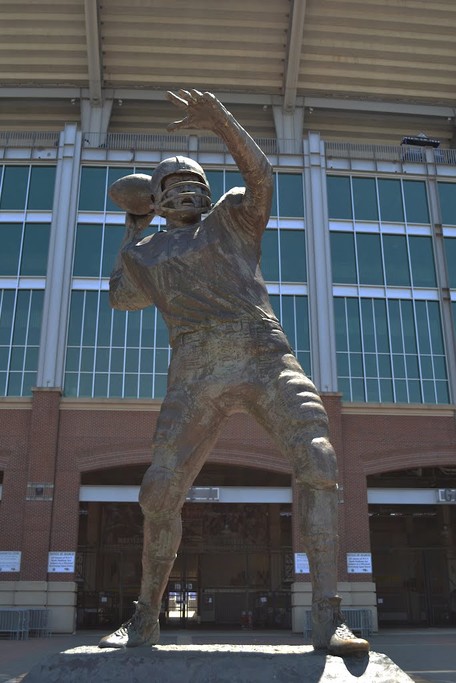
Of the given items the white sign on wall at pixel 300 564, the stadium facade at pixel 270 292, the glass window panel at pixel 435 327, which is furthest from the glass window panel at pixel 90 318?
the glass window panel at pixel 435 327

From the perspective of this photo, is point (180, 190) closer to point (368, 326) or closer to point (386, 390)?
point (386, 390)

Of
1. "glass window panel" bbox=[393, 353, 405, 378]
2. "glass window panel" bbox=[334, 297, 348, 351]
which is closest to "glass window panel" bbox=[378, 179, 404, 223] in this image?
"glass window panel" bbox=[334, 297, 348, 351]

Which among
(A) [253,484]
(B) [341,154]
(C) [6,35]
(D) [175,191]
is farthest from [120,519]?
(D) [175,191]

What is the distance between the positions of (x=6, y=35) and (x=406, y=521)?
72.2 ft

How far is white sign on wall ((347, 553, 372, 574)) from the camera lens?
62.4 ft

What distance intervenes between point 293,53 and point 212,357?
22814mm

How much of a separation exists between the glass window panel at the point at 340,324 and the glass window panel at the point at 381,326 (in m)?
0.98

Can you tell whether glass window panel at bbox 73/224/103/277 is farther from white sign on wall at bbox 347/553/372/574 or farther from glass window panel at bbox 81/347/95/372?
white sign on wall at bbox 347/553/372/574

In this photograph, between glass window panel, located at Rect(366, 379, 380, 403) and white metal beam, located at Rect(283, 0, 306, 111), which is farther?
white metal beam, located at Rect(283, 0, 306, 111)

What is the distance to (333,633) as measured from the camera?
2.86 m

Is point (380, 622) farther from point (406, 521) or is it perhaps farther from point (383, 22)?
point (383, 22)

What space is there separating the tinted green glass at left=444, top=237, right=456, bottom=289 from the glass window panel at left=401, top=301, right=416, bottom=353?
1649 millimetres

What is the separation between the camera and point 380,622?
2352 cm

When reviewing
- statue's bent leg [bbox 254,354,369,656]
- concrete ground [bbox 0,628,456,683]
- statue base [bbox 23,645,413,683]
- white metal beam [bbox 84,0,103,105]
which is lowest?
concrete ground [bbox 0,628,456,683]
